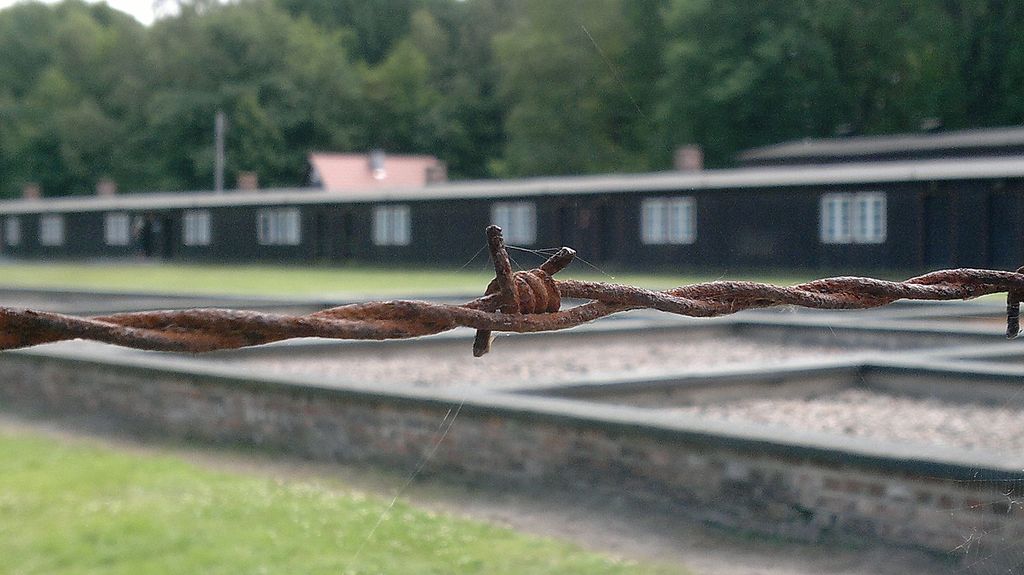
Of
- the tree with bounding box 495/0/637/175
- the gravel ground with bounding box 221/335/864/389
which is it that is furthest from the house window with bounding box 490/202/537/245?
the gravel ground with bounding box 221/335/864/389

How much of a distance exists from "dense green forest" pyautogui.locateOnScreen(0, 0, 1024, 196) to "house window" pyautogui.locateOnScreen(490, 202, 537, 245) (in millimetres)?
12178

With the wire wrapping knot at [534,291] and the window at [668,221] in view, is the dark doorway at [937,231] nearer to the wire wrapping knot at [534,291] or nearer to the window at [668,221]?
the window at [668,221]

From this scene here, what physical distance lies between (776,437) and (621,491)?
0.82 metres

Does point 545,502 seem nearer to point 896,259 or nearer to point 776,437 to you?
point 776,437

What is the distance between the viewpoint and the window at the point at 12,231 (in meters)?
54.9

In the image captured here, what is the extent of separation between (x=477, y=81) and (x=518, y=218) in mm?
33812

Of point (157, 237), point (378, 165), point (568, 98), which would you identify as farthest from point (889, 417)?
point (568, 98)

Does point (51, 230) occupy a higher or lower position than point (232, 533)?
higher

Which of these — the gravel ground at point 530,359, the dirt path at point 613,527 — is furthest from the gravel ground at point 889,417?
the dirt path at point 613,527

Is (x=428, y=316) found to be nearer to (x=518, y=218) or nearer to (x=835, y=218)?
(x=835, y=218)

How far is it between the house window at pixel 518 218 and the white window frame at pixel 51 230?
2447 centimetres

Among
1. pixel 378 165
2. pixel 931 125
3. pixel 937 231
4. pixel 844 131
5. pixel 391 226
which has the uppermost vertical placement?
pixel 931 125

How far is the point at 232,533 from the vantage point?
5383 mm

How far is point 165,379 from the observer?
A: 8.34 meters
